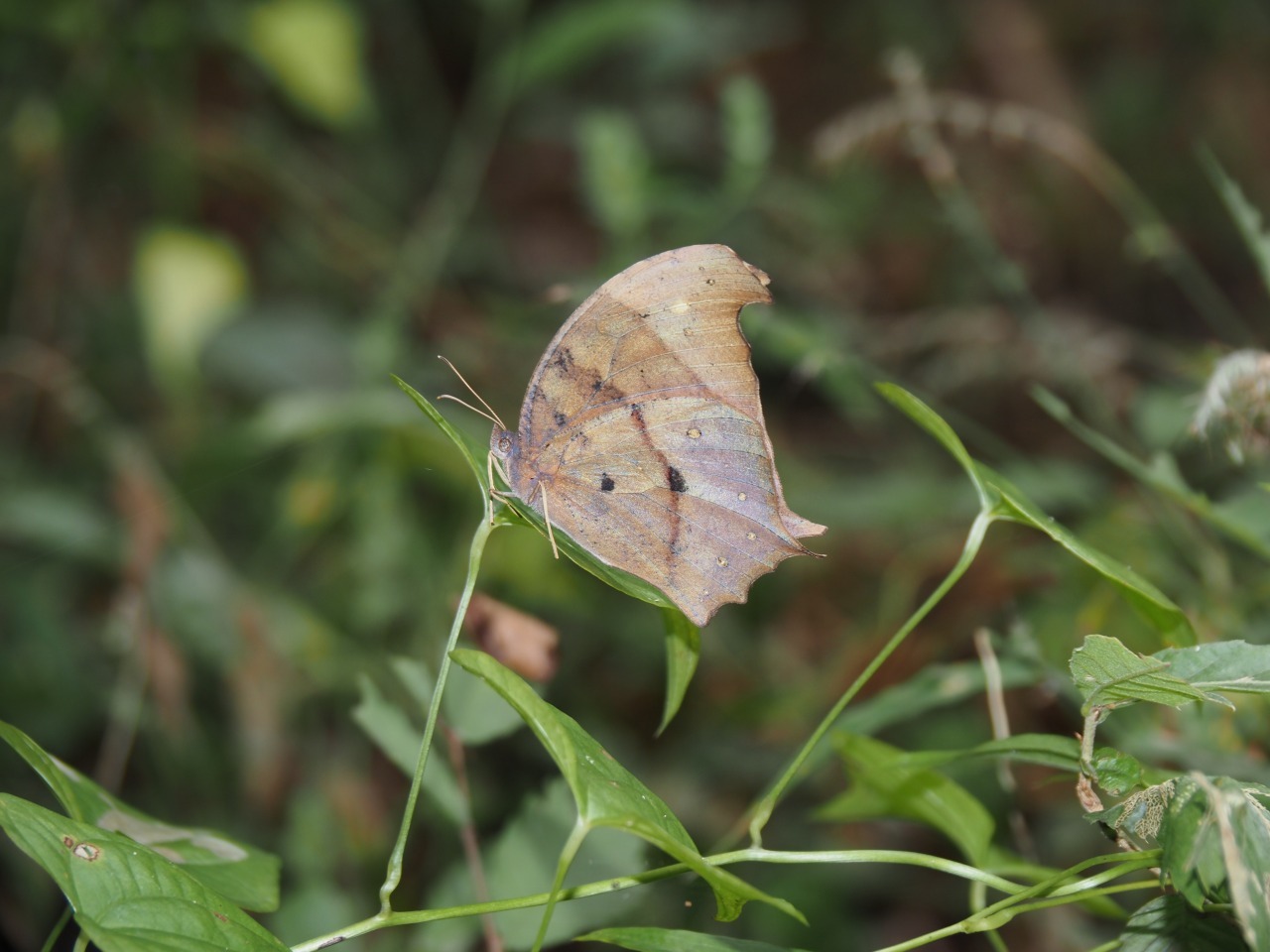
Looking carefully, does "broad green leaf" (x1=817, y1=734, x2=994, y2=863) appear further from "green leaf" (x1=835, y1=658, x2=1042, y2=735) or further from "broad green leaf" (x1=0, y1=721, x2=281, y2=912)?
"broad green leaf" (x1=0, y1=721, x2=281, y2=912)

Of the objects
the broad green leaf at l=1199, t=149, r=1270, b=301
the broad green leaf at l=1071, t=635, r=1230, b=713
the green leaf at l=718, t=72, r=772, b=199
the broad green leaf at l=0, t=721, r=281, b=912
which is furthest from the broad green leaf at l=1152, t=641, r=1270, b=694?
the green leaf at l=718, t=72, r=772, b=199

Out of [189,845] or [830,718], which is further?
[189,845]

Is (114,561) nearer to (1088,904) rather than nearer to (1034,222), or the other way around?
(1088,904)

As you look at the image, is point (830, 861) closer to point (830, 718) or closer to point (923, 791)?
point (830, 718)

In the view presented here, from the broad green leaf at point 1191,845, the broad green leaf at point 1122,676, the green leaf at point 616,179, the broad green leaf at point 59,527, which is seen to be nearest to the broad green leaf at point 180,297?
the broad green leaf at point 59,527

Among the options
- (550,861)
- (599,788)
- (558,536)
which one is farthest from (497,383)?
(599,788)
